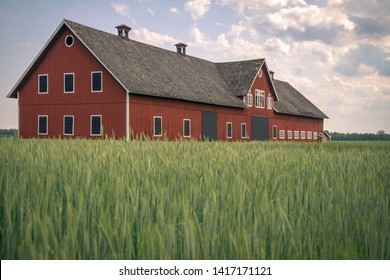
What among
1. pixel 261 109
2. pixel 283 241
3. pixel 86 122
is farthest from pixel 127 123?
pixel 283 241

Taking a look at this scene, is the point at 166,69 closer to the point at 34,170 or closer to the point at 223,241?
the point at 34,170

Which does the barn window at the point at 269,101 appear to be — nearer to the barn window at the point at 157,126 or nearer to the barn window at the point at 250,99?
the barn window at the point at 250,99

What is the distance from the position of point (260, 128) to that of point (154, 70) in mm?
14252

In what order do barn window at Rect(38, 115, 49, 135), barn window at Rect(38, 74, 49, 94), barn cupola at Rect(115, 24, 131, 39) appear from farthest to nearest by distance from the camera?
1. barn cupola at Rect(115, 24, 131, 39)
2. barn window at Rect(38, 74, 49, 94)
3. barn window at Rect(38, 115, 49, 135)

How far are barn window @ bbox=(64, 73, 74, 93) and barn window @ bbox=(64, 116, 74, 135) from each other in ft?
6.07

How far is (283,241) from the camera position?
2.61 meters

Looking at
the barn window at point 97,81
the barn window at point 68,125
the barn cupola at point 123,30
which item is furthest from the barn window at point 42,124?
the barn cupola at point 123,30

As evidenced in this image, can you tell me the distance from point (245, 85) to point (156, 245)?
3647 centimetres

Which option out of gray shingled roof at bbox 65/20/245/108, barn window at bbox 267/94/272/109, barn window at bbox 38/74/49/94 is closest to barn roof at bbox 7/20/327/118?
gray shingled roof at bbox 65/20/245/108

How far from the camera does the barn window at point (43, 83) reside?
95.7 feet

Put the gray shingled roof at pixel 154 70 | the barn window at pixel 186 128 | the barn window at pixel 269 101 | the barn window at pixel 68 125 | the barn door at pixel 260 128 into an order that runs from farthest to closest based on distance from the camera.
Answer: the barn window at pixel 269 101 → the barn door at pixel 260 128 → the barn window at pixel 186 128 → the barn window at pixel 68 125 → the gray shingled roof at pixel 154 70

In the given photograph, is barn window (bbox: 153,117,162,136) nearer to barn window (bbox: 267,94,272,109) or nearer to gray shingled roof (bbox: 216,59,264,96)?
gray shingled roof (bbox: 216,59,264,96)

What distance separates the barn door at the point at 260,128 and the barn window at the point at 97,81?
1685 centimetres

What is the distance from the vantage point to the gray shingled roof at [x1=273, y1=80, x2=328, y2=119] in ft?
150
